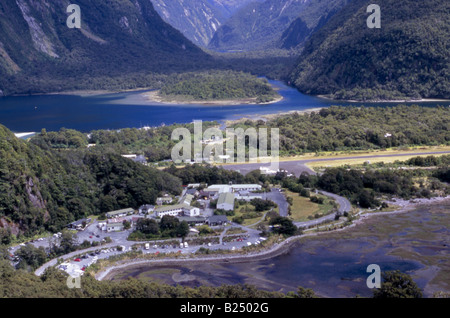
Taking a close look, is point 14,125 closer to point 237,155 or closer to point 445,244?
point 237,155

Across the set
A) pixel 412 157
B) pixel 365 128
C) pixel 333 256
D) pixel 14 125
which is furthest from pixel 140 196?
pixel 14 125

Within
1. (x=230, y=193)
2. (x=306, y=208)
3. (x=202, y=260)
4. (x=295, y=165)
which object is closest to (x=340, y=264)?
(x=202, y=260)

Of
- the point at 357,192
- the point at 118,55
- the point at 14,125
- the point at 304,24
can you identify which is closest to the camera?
the point at 357,192

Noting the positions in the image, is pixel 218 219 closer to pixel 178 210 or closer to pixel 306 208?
pixel 178 210

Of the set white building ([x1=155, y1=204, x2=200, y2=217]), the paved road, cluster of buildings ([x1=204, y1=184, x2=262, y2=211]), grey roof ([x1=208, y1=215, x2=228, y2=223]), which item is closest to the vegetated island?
the paved road

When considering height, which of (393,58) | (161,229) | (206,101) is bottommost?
(161,229)

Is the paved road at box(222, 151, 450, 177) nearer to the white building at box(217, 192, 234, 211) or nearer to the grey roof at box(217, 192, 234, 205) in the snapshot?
the grey roof at box(217, 192, 234, 205)
